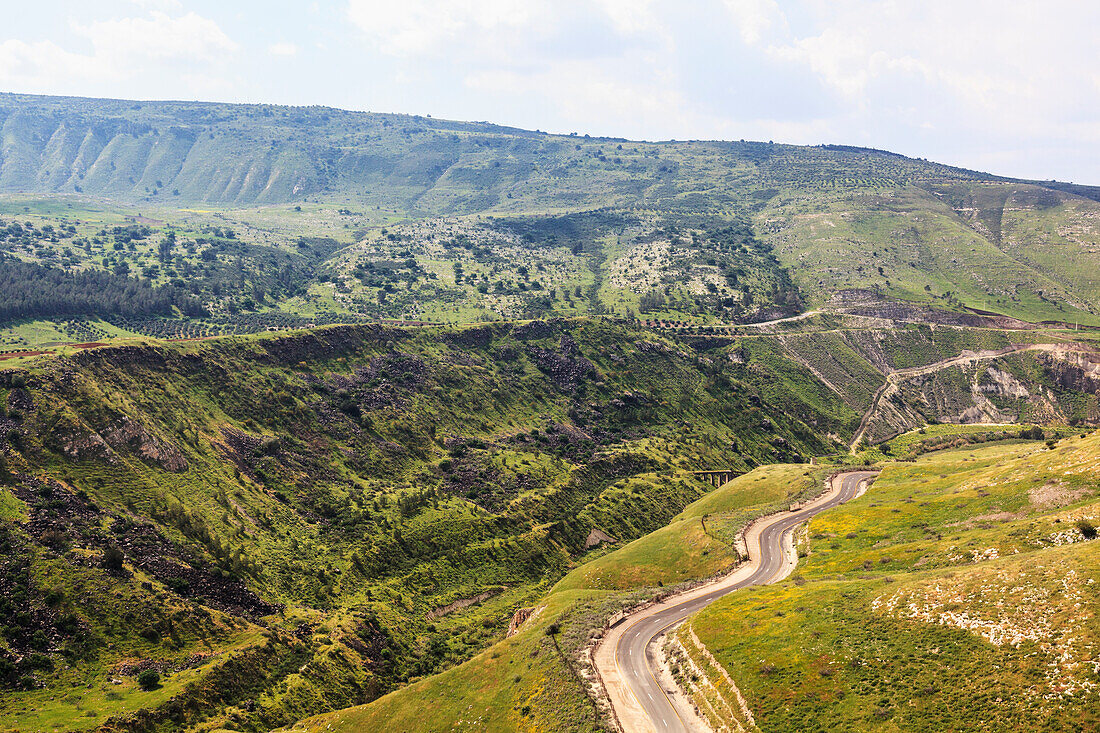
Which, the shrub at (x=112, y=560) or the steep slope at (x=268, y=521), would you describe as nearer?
the steep slope at (x=268, y=521)

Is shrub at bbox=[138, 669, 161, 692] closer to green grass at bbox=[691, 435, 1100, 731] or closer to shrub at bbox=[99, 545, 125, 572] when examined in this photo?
shrub at bbox=[99, 545, 125, 572]

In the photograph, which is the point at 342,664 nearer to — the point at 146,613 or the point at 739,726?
the point at 146,613

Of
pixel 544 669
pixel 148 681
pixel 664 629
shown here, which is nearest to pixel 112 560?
pixel 148 681

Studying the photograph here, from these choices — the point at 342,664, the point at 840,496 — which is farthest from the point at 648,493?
the point at 342,664

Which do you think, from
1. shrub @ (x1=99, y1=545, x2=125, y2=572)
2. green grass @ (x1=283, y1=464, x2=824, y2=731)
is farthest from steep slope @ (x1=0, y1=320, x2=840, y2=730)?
green grass @ (x1=283, y1=464, x2=824, y2=731)

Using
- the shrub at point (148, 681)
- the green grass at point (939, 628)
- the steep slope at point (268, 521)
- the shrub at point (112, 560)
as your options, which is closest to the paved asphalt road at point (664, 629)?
the green grass at point (939, 628)

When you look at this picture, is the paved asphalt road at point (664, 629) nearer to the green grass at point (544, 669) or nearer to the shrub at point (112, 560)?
the green grass at point (544, 669)
